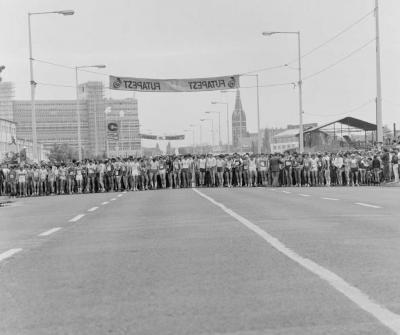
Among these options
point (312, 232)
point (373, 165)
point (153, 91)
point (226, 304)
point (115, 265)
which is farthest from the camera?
point (153, 91)

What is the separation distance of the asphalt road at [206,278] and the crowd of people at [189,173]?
23849mm

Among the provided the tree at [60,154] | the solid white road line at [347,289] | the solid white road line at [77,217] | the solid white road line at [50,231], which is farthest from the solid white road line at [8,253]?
the tree at [60,154]

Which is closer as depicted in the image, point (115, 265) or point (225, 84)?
point (115, 265)

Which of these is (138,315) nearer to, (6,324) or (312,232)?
(6,324)

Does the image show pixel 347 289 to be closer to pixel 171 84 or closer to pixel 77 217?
pixel 77 217

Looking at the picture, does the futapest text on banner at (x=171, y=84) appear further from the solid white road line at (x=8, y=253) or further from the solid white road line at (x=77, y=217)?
the solid white road line at (x=8, y=253)

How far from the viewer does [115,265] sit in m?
8.99

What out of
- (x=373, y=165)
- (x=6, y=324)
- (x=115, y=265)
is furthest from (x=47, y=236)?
(x=373, y=165)

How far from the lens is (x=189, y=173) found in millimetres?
39719

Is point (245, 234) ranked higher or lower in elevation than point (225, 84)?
lower

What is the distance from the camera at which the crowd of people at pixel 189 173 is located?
1490 inches

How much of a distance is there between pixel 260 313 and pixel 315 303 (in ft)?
1.85

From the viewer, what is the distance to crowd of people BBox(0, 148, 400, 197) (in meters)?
37.8

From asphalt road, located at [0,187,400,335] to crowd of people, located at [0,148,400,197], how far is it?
23849 mm
